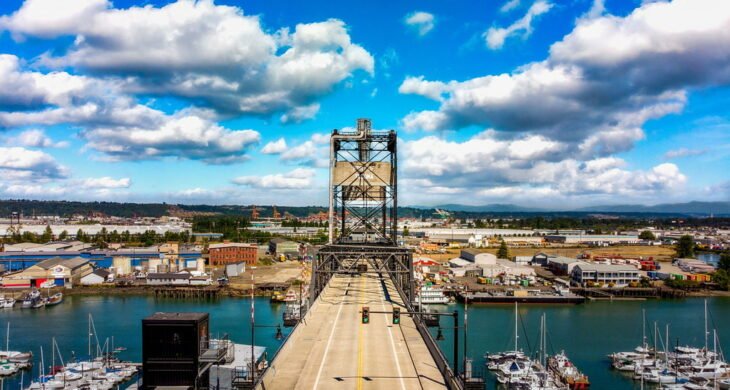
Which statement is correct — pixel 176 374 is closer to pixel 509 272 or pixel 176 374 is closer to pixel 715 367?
pixel 715 367

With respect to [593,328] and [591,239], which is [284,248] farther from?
[591,239]

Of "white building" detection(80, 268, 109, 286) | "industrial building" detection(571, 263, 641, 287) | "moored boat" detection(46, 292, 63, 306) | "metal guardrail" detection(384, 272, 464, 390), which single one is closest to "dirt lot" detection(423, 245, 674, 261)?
"industrial building" detection(571, 263, 641, 287)

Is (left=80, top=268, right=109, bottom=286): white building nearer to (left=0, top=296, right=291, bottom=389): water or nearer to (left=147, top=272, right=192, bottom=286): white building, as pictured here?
(left=147, top=272, right=192, bottom=286): white building

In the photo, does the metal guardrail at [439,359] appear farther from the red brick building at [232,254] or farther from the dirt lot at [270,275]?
the red brick building at [232,254]

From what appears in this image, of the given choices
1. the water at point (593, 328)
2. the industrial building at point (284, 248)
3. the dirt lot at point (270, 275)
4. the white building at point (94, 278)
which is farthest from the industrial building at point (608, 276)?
the white building at point (94, 278)

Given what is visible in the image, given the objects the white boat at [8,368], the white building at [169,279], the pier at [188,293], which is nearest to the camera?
the white boat at [8,368]

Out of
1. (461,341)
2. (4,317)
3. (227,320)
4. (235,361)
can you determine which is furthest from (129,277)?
(461,341)
